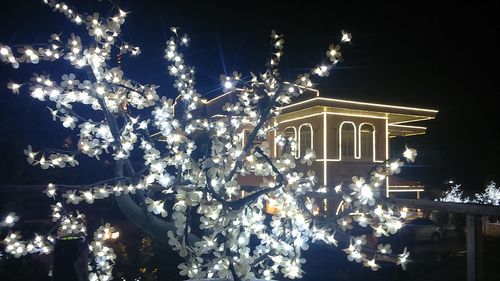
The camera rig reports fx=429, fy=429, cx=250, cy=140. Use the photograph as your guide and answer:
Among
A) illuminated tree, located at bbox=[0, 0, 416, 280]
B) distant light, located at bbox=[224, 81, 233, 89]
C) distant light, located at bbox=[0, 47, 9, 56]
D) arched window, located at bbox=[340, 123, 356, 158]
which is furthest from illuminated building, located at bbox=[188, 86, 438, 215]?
distant light, located at bbox=[0, 47, 9, 56]

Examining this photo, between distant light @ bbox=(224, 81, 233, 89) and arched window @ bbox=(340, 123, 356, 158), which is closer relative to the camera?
distant light @ bbox=(224, 81, 233, 89)

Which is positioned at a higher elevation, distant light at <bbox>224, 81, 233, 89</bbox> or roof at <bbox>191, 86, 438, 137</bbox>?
roof at <bbox>191, 86, 438, 137</bbox>

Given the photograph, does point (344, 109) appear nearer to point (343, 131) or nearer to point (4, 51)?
point (343, 131)

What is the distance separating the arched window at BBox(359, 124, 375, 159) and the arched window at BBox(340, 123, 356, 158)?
337 millimetres

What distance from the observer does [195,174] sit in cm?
232

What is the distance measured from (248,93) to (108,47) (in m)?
1.14

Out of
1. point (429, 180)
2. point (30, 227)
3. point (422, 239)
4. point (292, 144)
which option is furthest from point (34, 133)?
point (429, 180)

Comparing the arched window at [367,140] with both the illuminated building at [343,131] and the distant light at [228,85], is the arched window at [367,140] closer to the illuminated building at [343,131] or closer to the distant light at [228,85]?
the illuminated building at [343,131]

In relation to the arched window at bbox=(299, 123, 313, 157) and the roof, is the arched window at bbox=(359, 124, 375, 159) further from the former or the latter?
the arched window at bbox=(299, 123, 313, 157)

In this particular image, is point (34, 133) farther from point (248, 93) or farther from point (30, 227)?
point (248, 93)

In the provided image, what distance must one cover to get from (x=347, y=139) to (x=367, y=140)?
0.79 metres

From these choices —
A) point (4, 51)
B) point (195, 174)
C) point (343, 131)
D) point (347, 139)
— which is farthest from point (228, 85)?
point (347, 139)

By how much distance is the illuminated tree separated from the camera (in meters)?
2.24

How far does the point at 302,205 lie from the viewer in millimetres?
2357
